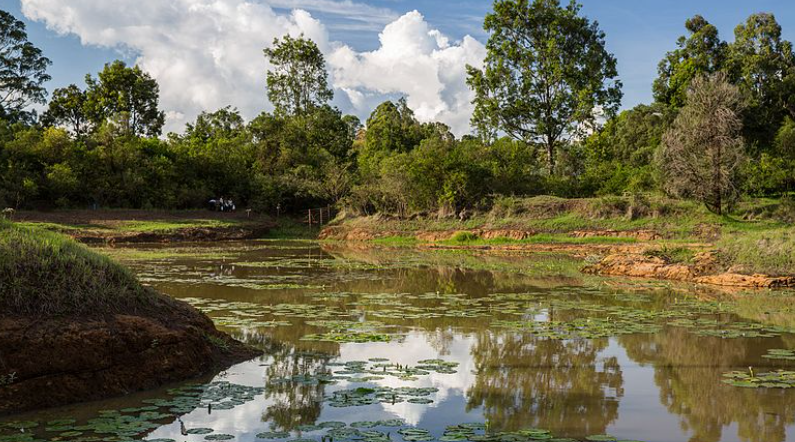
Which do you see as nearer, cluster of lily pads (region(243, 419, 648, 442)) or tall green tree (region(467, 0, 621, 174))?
cluster of lily pads (region(243, 419, 648, 442))

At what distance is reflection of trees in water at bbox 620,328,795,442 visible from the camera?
6.42 metres

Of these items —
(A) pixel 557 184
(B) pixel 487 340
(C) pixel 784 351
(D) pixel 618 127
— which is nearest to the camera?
(C) pixel 784 351

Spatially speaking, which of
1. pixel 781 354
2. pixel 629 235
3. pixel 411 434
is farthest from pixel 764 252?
pixel 411 434

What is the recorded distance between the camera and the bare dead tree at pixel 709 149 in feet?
100

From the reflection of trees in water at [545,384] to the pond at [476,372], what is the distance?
0.03 metres

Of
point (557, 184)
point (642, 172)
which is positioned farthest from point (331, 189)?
point (642, 172)

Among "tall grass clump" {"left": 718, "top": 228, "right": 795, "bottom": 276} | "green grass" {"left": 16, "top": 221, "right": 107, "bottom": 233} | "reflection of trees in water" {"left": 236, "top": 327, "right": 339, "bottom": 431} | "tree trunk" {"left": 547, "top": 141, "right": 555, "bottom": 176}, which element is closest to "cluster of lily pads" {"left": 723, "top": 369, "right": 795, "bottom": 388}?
"reflection of trees in water" {"left": 236, "top": 327, "right": 339, "bottom": 431}

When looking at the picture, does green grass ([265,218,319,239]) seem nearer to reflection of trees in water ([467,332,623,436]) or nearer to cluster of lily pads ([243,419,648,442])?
reflection of trees in water ([467,332,623,436])

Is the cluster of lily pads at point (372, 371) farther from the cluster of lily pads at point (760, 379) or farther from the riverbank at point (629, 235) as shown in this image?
the riverbank at point (629, 235)

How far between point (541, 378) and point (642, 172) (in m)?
33.7

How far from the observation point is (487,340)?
34.0 ft

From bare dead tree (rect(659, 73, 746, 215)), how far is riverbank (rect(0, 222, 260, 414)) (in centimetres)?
2838

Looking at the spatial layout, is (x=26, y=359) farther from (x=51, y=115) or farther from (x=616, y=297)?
(x=51, y=115)

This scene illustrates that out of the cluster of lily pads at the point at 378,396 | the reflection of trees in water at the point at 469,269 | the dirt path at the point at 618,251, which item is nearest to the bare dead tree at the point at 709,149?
the dirt path at the point at 618,251
